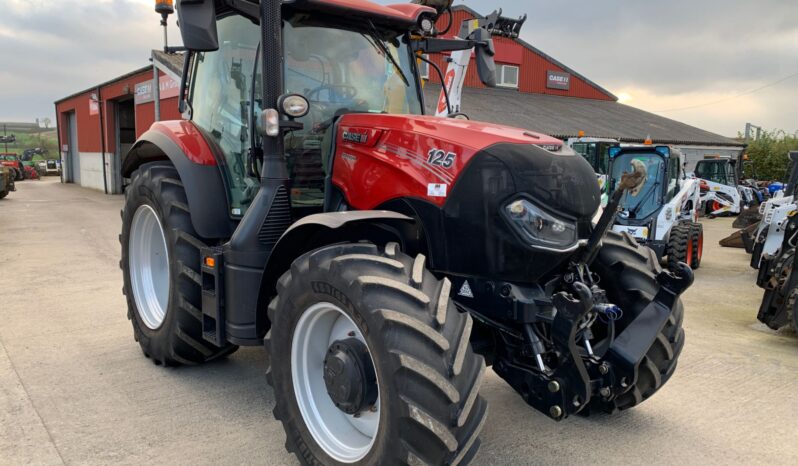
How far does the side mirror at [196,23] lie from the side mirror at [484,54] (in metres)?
1.86

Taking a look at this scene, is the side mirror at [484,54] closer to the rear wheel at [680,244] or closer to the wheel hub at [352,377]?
the wheel hub at [352,377]

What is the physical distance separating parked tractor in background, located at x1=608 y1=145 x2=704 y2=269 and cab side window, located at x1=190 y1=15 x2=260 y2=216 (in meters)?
7.24

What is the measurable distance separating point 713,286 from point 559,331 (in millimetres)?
7211

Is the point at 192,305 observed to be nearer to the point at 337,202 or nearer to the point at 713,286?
the point at 337,202

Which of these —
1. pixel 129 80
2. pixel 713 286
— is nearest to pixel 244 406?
pixel 713 286

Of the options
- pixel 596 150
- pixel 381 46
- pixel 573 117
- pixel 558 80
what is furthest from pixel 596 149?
pixel 558 80

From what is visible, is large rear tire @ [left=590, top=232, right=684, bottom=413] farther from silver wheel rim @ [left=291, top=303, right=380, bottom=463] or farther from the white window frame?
the white window frame

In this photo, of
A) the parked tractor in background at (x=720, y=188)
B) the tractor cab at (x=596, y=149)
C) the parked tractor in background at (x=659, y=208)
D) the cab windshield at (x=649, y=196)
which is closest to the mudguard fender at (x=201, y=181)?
the parked tractor in background at (x=659, y=208)

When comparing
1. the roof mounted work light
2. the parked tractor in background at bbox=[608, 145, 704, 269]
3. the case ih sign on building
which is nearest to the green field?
the case ih sign on building

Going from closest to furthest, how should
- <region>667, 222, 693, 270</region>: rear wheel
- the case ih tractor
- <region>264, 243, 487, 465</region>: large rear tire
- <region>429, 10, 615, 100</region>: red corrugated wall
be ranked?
<region>264, 243, 487, 465</region>: large rear tire < the case ih tractor < <region>667, 222, 693, 270</region>: rear wheel < <region>429, 10, 615, 100</region>: red corrugated wall

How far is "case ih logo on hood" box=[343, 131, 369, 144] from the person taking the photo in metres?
3.28

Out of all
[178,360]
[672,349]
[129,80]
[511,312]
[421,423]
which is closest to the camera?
[421,423]

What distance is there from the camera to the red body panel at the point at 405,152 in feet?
9.64

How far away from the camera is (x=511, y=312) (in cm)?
290
